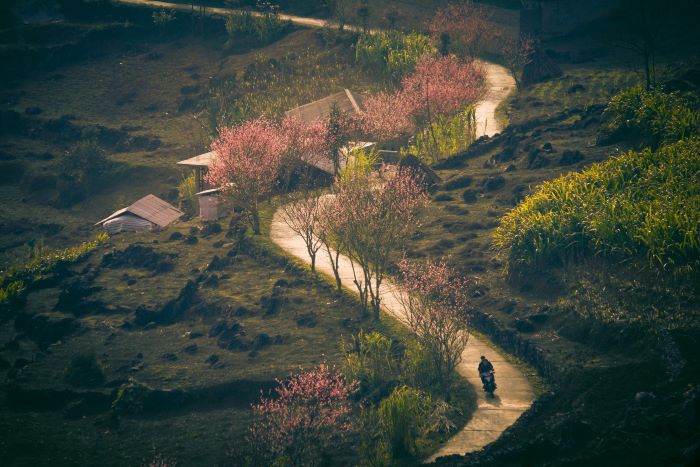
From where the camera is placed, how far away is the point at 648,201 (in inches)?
1973

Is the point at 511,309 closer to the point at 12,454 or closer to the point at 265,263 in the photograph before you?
the point at 265,263

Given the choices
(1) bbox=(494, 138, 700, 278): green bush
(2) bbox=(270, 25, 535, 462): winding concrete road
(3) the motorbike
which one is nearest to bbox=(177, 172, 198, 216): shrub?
(2) bbox=(270, 25, 535, 462): winding concrete road

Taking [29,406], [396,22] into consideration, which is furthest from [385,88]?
[29,406]

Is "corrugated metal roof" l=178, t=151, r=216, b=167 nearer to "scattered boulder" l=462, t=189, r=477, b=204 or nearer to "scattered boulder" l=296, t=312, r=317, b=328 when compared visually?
"scattered boulder" l=462, t=189, r=477, b=204

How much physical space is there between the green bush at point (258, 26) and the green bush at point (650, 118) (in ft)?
174

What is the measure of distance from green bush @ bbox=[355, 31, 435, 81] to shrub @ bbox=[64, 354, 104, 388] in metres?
53.9

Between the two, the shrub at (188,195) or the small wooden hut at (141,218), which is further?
the shrub at (188,195)

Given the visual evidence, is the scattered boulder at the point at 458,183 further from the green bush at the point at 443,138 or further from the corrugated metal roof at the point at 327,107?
the corrugated metal roof at the point at 327,107

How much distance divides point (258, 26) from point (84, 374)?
239ft

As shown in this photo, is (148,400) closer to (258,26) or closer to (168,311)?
(168,311)

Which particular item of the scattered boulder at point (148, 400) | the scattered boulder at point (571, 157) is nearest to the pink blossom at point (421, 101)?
the scattered boulder at point (571, 157)

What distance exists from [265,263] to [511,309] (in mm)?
17365

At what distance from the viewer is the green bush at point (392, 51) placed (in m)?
95.8

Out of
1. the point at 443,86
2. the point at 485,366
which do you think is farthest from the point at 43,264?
the point at 443,86
